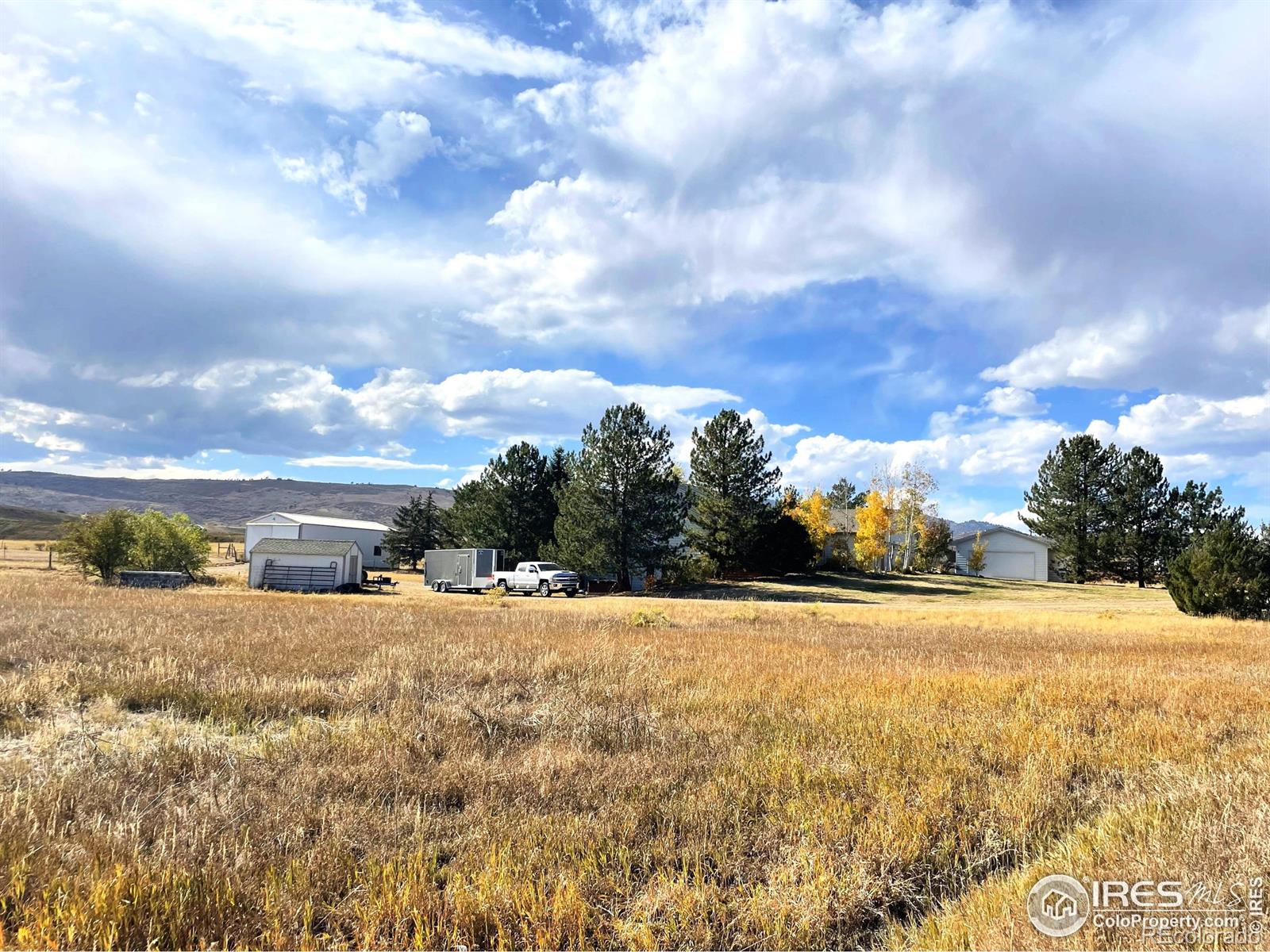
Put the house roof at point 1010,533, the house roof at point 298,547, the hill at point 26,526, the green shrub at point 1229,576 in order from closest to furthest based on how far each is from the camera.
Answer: the green shrub at point 1229,576
the house roof at point 298,547
the house roof at point 1010,533
the hill at point 26,526

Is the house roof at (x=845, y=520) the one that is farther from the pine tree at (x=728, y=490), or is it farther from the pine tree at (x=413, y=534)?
the pine tree at (x=413, y=534)

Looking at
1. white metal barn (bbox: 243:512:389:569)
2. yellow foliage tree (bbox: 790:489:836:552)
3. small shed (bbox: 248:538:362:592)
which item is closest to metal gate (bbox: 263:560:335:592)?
small shed (bbox: 248:538:362:592)

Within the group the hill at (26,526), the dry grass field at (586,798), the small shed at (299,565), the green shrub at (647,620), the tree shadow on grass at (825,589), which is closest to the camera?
the dry grass field at (586,798)

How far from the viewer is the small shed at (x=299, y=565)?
47.1 m

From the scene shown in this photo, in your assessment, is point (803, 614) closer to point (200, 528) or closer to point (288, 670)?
point (288, 670)

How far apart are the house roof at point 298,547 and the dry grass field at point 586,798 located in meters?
39.8

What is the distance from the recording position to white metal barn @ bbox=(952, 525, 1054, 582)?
78125 mm

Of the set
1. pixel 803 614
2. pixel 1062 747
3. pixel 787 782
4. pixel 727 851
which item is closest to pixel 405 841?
pixel 727 851

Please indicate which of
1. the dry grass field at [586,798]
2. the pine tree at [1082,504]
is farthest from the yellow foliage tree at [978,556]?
the dry grass field at [586,798]

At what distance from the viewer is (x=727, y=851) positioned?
175 inches

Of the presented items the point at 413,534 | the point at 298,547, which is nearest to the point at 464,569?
the point at 298,547

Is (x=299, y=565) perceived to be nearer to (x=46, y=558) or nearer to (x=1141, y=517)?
(x=46, y=558)

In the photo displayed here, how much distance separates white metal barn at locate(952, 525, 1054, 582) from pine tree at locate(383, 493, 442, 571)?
66719 millimetres

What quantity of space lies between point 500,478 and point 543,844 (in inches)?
2061
